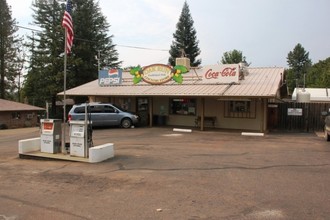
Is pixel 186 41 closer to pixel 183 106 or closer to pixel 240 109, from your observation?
pixel 183 106

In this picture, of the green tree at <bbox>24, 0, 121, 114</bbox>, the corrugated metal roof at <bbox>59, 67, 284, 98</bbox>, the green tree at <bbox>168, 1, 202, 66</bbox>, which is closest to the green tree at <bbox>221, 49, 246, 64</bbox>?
the green tree at <bbox>168, 1, 202, 66</bbox>

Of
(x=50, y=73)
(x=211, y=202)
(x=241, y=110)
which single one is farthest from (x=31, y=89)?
(x=211, y=202)

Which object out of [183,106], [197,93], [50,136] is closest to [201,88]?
[197,93]

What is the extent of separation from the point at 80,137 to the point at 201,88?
41.4ft

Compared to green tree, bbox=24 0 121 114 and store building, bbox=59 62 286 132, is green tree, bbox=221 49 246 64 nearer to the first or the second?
green tree, bbox=24 0 121 114

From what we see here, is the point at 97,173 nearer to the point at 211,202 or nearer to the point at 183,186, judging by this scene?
the point at 183,186

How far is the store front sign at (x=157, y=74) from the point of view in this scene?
2631 centimetres

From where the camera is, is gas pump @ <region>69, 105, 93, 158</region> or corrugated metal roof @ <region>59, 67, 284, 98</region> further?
corrugated metal roof @ <region>59, 67, 284, 98</region>

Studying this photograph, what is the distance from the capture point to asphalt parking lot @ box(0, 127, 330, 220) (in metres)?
6.48

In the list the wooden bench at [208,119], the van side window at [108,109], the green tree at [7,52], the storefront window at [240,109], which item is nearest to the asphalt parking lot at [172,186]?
the storefront window at [240,109]

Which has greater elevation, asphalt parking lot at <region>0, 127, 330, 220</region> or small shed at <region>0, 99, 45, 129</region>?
small shed at <region>0, 99, 45, 129</region>

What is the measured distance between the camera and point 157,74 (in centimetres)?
2662

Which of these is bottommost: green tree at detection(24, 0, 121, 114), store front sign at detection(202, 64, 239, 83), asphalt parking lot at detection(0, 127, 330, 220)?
asphalt parking lot at detection(0, 127, 330, 220)

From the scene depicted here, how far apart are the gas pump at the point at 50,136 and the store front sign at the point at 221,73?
43.0 ft
